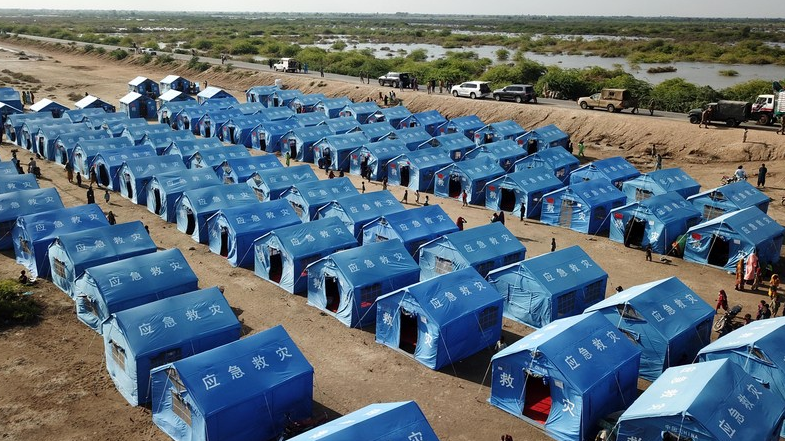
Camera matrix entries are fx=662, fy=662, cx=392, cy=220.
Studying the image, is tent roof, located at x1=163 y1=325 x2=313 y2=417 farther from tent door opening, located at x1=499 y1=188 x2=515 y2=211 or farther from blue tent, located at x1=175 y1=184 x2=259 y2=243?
tent door opening, located at x1=499 y1=188 x2=515 y2=211

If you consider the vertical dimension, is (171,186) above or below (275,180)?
below

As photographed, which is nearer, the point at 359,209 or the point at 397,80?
the point at 359,209

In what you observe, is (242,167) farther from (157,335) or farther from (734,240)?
(734,240)

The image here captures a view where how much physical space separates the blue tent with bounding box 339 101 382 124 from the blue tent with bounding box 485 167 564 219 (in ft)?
66.1

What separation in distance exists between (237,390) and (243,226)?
11.9 metres

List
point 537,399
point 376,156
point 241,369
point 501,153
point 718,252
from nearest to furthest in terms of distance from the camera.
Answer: point 241,369
point 537,399
point 718,252
point 376,156
point 501,153

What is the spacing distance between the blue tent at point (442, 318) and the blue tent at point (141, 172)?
17861 millimetres

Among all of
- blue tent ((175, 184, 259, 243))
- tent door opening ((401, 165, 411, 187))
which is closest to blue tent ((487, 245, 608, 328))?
blue tent ((175, 184, 259, 243))

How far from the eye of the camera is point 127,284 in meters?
20.2

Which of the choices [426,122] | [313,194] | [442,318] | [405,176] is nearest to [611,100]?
[426,122]

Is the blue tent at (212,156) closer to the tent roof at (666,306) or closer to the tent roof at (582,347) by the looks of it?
the tent roof at (666,306)

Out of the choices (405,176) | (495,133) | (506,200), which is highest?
(495,133)

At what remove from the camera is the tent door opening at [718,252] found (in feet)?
86.7

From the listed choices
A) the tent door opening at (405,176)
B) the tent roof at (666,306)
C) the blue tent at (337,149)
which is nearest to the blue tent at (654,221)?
the tent roof at (666,306)
